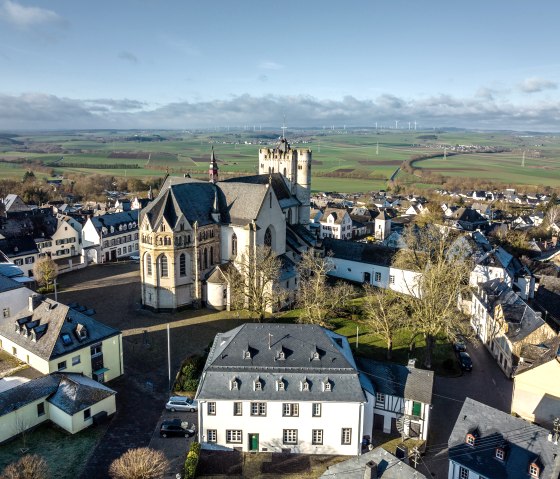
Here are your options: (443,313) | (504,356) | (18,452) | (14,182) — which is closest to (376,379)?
(443,313)

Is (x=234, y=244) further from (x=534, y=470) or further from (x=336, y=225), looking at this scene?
(x=336, y=225)

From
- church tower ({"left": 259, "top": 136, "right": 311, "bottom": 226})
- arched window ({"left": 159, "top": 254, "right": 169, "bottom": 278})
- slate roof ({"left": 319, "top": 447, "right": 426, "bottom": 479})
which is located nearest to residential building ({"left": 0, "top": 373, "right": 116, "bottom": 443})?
slate roof ({"left": 319, "top": 447, "right": 426, "bottom": 479})

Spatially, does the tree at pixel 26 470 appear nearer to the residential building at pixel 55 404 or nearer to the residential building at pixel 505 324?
the residential building at pixel 55 404

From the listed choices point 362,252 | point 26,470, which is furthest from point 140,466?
point 362,252

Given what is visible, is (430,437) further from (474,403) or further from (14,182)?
(14,182)

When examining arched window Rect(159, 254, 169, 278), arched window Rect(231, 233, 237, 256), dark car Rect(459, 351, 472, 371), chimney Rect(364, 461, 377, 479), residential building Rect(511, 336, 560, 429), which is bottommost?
dark car Rect(459, 351, 472, 371)

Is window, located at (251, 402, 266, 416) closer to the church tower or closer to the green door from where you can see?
the green door
